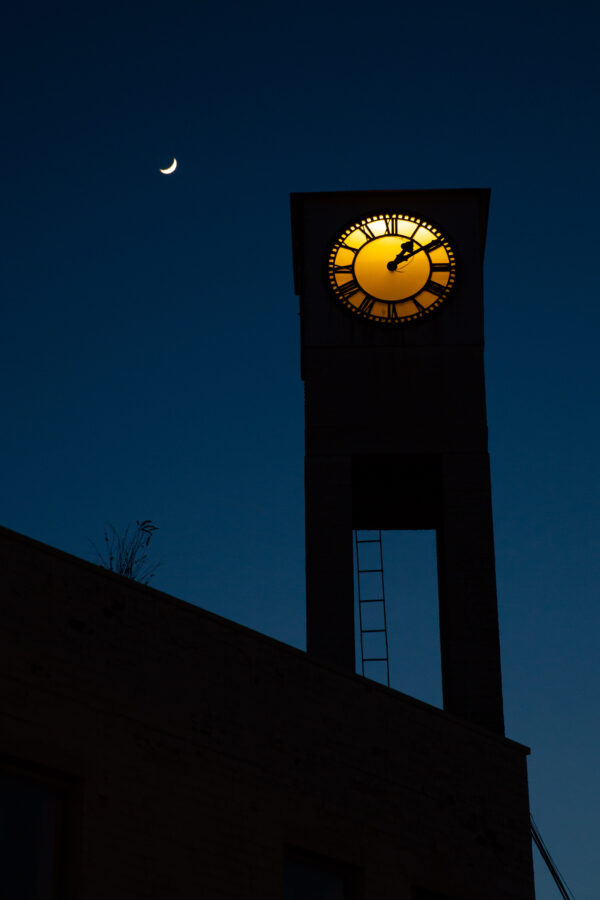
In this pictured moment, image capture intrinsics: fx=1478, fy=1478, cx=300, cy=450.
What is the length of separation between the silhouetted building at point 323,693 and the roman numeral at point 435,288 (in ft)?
0.06

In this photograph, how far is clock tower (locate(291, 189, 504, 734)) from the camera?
60.9 ft

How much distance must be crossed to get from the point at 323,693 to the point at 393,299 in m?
7.72

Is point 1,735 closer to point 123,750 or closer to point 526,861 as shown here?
point 123,750

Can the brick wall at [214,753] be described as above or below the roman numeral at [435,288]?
below

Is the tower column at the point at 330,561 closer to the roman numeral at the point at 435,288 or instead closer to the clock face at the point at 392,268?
the clock face at the point at 392,268

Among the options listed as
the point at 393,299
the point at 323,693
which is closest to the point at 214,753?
the point at 323,693

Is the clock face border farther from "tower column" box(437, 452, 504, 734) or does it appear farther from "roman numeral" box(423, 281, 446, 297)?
"tower column" box(437, 452, 504, 734)

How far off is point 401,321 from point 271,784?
8.74m

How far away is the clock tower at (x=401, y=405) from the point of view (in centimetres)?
1856

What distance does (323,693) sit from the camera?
1423cm

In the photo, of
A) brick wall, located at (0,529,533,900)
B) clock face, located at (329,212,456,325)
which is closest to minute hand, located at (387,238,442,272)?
clock face, located at (329,212,456,325)

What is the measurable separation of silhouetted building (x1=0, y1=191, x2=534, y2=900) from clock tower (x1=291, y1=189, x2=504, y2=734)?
0.03 m

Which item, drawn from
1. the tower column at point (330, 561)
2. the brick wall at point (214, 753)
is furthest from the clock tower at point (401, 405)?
the brick wall at point (214, 753)

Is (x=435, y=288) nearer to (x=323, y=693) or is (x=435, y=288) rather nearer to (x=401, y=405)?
(x=401, y=405)
